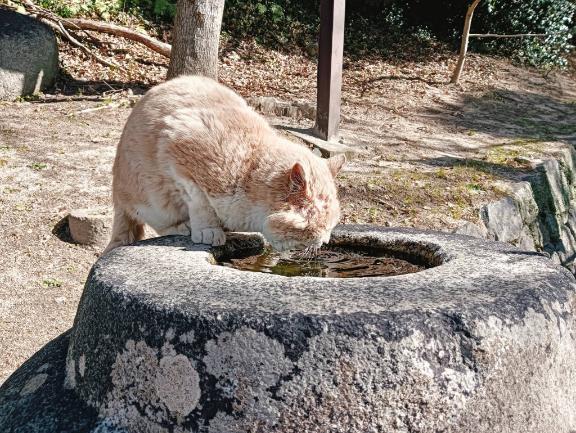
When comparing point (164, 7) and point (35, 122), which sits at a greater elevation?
point (164, 7)

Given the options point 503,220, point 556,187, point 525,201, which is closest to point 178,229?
point 503,220

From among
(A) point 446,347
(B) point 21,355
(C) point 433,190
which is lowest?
(B) point 21,355

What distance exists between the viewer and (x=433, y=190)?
7.20 m

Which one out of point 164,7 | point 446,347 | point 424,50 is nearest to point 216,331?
point 446,347

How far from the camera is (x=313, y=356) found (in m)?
2.12

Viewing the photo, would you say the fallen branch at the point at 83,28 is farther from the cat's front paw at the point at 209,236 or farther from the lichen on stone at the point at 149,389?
the lichen on stone at the point at 149,389

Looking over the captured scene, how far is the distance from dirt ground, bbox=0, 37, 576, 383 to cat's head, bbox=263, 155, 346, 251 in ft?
7.13

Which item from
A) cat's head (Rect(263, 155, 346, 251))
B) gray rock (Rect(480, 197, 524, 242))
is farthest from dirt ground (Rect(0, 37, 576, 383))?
cat's head (Rect(263, 155, 346, 251))

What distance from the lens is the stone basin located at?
2129mm

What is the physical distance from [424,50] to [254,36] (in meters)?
3.49

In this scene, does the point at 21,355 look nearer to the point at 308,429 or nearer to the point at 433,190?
the point at 308,429

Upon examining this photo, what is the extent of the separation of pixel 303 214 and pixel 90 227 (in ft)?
9.99

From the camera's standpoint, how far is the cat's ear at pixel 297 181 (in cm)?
327

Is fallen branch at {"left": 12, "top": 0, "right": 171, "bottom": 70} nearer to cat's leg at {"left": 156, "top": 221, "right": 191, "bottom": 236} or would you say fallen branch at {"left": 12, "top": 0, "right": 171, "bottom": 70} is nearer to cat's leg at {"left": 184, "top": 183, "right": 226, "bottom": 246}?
cat's leg at {"left": 156, "top": 221, "right": 191, "bottom": 236}
